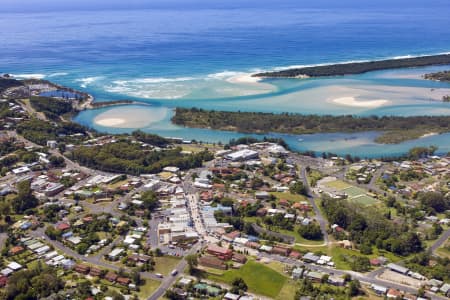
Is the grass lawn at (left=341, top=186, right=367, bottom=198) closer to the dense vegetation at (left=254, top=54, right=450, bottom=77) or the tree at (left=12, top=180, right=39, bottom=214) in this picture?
the tree at (left=12, top=180, right=39, bottom=214)

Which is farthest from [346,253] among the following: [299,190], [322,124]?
[322,124]

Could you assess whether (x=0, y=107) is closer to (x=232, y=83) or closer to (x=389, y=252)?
(x=232, y=83)

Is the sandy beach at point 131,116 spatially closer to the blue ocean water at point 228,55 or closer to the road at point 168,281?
the blue ocean water at point 228,55

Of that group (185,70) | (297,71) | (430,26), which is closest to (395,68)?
(297,71)

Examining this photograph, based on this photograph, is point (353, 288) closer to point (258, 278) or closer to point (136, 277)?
point (258, 278)

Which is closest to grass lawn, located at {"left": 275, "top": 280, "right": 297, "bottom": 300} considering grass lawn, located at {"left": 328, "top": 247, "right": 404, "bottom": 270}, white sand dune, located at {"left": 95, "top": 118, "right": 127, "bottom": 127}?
grass lawn, located at {"left": 328, "top": 247, "right": 404, "bottom": 270}

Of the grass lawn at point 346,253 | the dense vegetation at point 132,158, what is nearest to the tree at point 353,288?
the grass lawn at point 346,253

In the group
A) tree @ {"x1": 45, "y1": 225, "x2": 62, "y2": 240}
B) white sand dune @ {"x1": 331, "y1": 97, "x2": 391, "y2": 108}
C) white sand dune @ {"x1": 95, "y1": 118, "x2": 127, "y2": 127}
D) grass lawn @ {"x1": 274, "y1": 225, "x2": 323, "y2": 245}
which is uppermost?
white sand dune @ {"x1": 331, "y1": 97, "x2": 391, "y2": 108}
